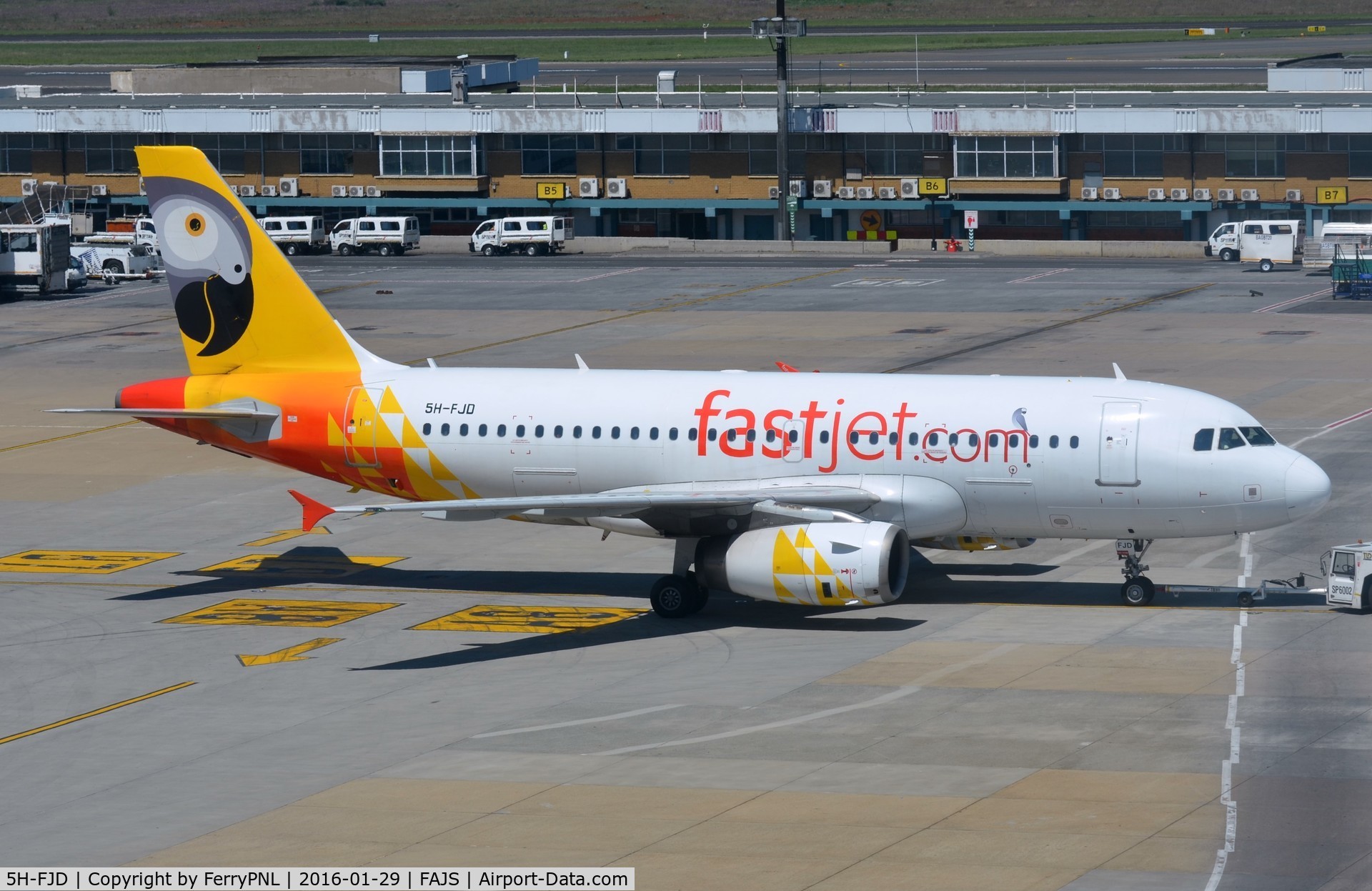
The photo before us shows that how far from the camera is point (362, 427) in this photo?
43844 millimetres

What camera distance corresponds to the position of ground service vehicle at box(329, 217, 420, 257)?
433 ft

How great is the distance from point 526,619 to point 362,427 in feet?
20.8

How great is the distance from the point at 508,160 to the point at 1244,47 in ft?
289

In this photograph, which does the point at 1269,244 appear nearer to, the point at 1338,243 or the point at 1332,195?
the point at 1338,243

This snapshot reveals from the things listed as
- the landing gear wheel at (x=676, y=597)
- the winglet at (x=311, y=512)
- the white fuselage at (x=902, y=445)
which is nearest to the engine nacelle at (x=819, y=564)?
the landing gear wheel at (x=676, y=597)

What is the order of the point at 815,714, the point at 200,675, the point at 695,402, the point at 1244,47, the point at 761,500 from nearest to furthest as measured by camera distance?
the point at 815,714, the point at 200,675, the point at 761,500, the point at 695,402, the point at 1244,47

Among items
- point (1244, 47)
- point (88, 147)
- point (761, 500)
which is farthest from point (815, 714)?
point (1244, 47)

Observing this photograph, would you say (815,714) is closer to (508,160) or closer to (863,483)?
(863,483)

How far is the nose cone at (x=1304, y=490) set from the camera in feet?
128

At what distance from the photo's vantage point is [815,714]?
109 ft

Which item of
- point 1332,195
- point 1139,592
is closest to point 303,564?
point 1139,592

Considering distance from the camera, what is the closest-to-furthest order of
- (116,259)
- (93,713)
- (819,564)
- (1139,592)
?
(93,713), (819,564), (1139,592), (116,259)

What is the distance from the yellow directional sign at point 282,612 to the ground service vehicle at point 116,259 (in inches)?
3093

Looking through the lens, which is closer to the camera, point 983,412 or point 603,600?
point 983,412
